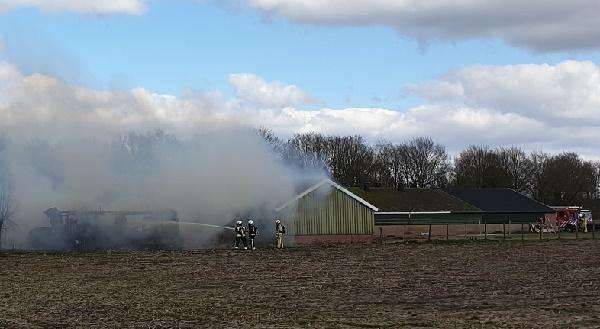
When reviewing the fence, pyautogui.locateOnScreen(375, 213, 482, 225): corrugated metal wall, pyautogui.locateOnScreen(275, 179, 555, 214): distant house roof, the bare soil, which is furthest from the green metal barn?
the bare soil

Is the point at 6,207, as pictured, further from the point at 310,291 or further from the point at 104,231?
the point at 310,291

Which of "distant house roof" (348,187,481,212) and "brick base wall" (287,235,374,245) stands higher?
"distant house roof" (348,187,481,212)

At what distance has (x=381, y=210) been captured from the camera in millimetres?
65750

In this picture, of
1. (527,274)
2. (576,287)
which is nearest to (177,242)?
(527,274)

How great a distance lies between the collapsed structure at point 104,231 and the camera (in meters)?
47.0

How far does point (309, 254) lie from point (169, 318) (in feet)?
75.4

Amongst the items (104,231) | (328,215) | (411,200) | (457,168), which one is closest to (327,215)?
(328,215)

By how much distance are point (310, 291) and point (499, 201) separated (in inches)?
2742

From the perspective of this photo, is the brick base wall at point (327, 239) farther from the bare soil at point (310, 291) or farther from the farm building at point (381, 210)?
the bare soil at point (310, 291)

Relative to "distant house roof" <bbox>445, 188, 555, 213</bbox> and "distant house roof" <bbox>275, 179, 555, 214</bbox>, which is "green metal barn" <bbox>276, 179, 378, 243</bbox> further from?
"distant house roof" <bbox>445, 188, 555, 213</bbox>

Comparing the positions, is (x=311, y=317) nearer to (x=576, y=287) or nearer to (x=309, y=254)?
(x=576, y=287)

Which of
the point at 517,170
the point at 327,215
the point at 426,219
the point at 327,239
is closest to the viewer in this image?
the point at 327,239

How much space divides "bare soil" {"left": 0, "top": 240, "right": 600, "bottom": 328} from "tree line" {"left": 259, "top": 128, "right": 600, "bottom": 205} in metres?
75.2

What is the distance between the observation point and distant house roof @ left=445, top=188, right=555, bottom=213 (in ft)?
280
